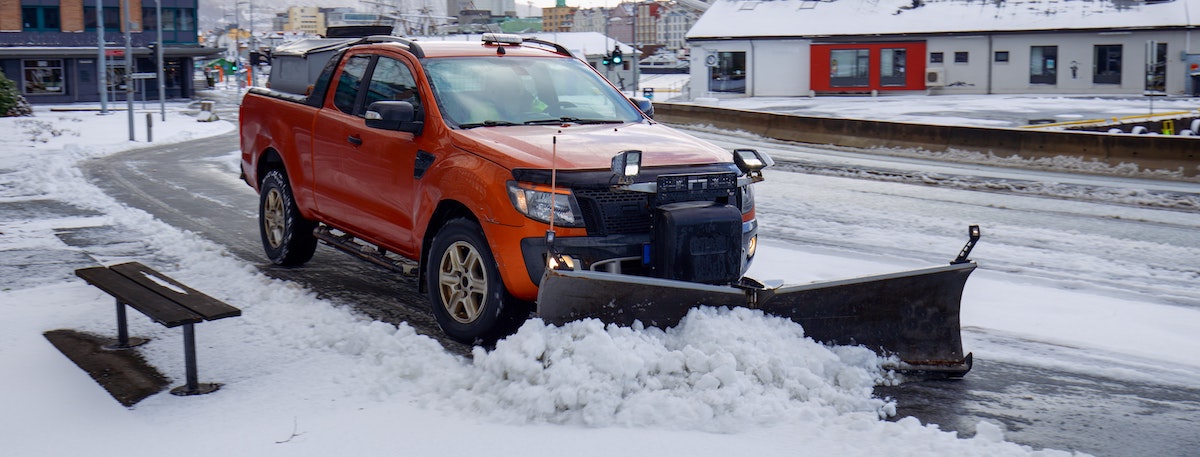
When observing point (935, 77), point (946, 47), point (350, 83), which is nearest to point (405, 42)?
point (350, 83)

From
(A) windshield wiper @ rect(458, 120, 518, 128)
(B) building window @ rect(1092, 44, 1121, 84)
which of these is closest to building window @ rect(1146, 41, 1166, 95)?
(B) building window @ rect(1092, 44, 1121, 84)

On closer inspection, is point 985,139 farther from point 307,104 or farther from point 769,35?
point 769,35

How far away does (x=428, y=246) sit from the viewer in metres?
6.90

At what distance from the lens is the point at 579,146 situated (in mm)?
6461

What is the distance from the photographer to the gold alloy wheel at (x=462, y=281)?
251 inches

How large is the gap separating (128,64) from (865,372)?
29.3 meters

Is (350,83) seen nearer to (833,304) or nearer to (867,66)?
(833,304)

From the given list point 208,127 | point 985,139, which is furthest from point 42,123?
point 985,139

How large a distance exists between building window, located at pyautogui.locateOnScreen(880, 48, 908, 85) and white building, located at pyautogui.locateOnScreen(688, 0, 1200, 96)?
0.05 metres

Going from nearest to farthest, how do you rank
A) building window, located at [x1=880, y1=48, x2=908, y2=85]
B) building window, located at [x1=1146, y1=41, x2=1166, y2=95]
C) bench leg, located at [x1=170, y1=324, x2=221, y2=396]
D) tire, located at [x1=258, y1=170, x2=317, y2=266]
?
1. bench leg, located at [x1=170, y1=324, x2=221, y2=396]
2. tire, located at [x1=258, y1=170, x2=317, y2=266]
3. building window, located at [x1=1146, y1=41, x2=1166, y2=95]
4. building window, located at [x1=880, y1=48, x2=908, y2=85]

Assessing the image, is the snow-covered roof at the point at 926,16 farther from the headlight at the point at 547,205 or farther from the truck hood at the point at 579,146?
the headlight at the point at 547,205

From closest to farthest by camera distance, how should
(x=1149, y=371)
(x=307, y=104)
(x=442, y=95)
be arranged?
(x=1149, y=371) → (x=442, y=95) → (x=307, y=104)

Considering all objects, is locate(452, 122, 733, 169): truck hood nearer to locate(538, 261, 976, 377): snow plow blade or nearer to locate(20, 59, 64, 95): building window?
locate(538, 261, 976, 377): snow plow blade

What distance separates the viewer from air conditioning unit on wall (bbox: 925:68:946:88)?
2018 inches
